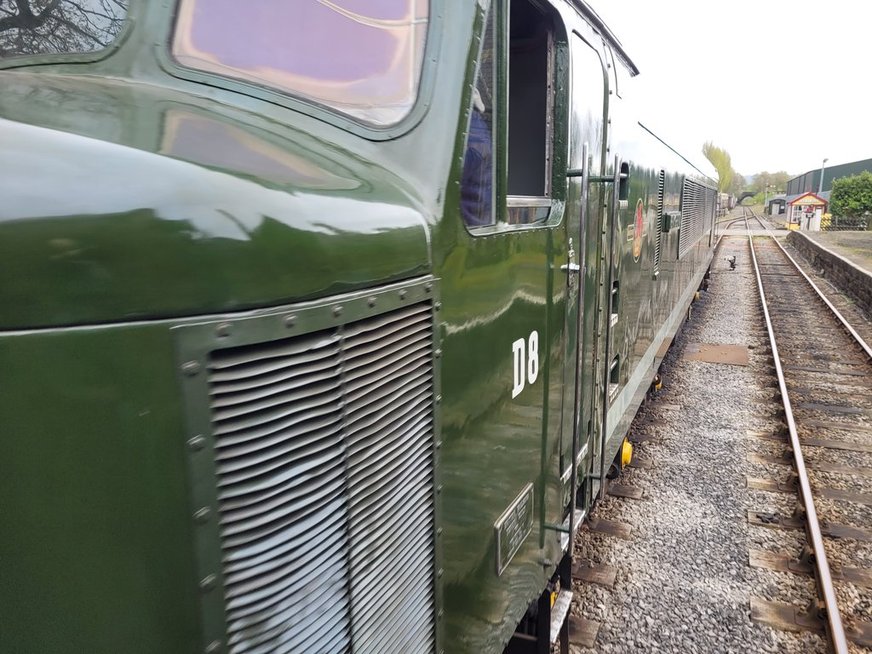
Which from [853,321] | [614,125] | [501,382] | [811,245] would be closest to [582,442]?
[501,382]

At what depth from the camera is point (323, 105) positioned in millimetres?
1736

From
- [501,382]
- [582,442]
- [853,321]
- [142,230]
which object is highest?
[142,230]

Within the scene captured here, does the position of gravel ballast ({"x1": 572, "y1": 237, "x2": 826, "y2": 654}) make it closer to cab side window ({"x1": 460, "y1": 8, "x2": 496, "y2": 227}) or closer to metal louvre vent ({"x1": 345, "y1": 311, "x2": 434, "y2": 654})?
metal louvre vent ({"x1": 345, "y1": 311, "x2": 434, "y2": 654})

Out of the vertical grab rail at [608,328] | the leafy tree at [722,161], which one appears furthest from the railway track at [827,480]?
the leafy tree at [722,161]

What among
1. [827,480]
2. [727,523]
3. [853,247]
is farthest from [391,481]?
[853,247]

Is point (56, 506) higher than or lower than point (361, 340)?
lower

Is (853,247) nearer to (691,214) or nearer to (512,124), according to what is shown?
(691,214)

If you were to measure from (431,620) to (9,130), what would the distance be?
1579mm

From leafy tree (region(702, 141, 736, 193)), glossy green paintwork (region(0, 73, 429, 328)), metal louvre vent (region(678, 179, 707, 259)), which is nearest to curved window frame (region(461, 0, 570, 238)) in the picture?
glossy green paintwork (region(0, 73, 429, 328))

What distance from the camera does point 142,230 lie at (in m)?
1.06

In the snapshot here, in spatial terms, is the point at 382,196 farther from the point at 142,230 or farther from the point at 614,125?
the point at 614,125

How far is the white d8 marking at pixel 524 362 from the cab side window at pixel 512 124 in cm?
44

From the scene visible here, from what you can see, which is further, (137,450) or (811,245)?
(811,245)

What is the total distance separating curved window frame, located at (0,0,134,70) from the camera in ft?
5.33
